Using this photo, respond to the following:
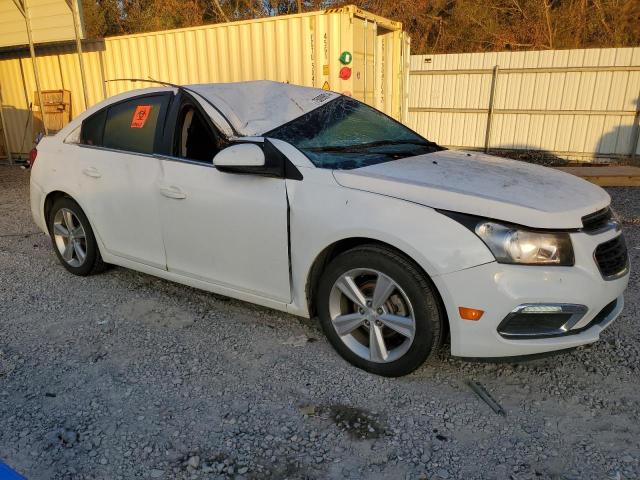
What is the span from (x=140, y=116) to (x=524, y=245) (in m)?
2.96

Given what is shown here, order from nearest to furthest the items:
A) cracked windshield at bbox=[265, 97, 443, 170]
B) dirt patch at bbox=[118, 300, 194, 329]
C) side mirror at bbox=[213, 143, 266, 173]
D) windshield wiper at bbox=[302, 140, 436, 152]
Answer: side mirror at bbox=[213, 143, 266, 173] → cracked windshield at bbox=[265, 97, 443, 170] → windshield wiper at bbox=[302, 140, 436, 152] → dirt patch at bbox=[118, 300, 194, 329]

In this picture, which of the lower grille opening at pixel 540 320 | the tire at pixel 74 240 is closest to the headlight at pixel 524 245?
the lower grille opening at pixel 540 320

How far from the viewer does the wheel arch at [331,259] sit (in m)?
2.64

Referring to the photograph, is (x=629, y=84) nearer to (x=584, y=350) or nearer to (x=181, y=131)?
(x=584, y=350)

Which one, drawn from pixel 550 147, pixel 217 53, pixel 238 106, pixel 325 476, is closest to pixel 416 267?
pixel 325 476

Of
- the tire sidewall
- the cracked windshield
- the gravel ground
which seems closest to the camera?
the gravel ground

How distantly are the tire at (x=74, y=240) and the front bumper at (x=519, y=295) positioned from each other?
316cm

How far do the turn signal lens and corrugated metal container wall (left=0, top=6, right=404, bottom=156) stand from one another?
5.15 metres

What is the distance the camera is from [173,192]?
11.5 ft

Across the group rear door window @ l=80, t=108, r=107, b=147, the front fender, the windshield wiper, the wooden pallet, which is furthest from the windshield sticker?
the wooden pallet

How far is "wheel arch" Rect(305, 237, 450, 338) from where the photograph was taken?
264 centimetres

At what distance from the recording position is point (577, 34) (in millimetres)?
14625

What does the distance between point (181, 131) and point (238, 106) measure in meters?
0.45

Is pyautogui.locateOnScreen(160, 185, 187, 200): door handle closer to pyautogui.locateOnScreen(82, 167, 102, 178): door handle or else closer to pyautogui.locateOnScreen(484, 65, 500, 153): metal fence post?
pyautogui.locateOnScreen(82, 167, 102, 178): door handle
